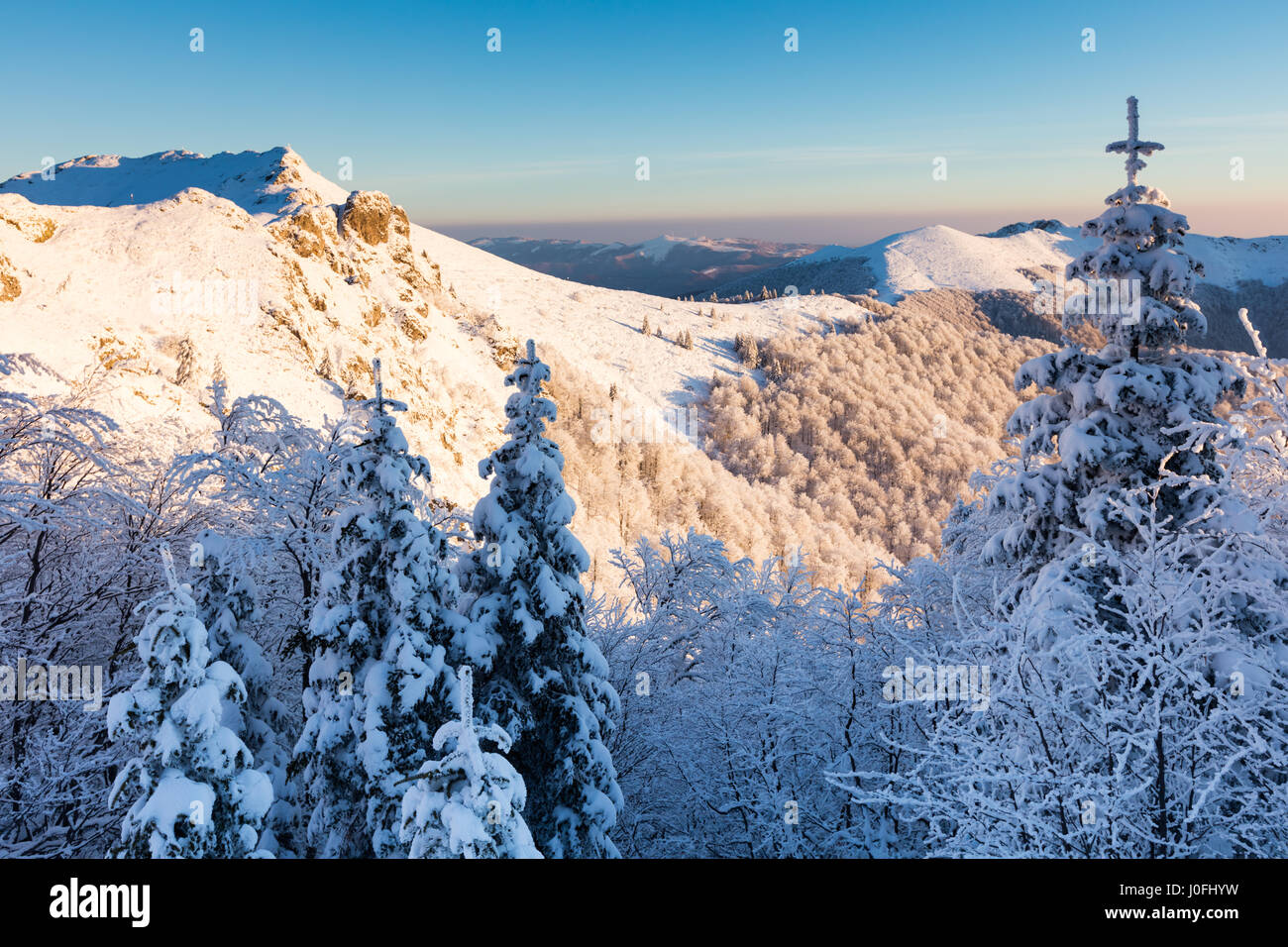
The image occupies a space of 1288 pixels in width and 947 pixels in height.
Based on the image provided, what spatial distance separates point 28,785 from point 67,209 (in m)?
74.2

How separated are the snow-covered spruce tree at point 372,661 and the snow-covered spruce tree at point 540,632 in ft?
4.67

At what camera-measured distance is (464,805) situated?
5.18m

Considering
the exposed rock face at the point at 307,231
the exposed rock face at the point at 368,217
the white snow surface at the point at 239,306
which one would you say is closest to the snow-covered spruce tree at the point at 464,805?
the white snow surface at the point at 239,306

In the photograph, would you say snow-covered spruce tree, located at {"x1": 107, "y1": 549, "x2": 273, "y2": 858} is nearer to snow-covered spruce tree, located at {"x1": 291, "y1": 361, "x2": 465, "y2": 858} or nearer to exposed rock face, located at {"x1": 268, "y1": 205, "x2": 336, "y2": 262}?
snow-covered spruce tree, located at {"x1": 291, "y1": 361, "x2": 465, "y2": 858}

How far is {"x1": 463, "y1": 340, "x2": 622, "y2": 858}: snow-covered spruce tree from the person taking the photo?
10.8m

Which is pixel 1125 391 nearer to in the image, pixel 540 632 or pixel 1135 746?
pixel 1135 746

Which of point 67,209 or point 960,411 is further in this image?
point 960,411

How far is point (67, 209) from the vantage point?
63.5 m

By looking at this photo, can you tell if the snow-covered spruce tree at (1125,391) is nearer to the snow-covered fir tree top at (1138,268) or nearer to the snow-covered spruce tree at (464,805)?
the snow-covered fir tree top at (1138,268)
